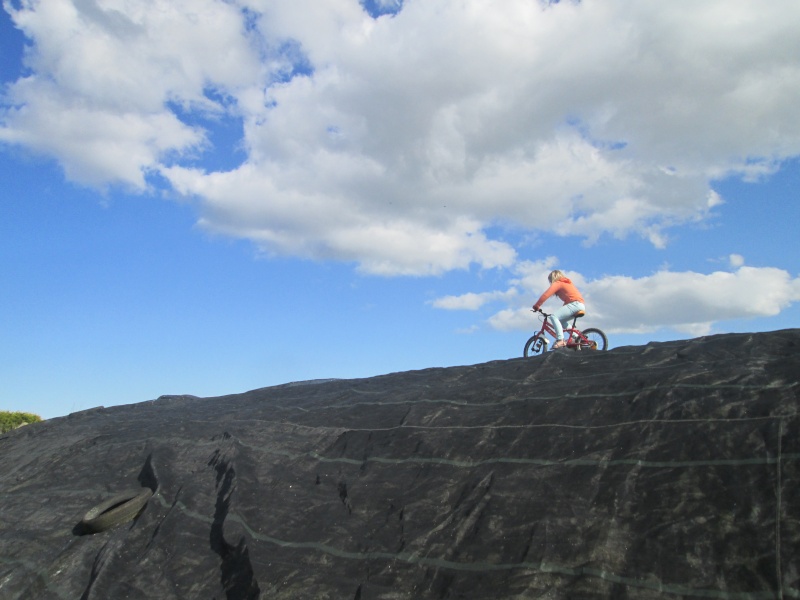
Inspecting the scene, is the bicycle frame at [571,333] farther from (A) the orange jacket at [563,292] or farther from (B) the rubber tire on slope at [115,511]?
(B) the rubber tire on slope at [115,511]

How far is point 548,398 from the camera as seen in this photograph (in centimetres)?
387

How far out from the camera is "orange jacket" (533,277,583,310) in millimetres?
8453

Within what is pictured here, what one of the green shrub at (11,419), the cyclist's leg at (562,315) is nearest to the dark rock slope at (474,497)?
the cyclist's leg at (562,315)

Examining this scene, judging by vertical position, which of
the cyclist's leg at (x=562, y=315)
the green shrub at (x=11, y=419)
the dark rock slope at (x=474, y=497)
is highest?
the cyclist's leg at (x=562, y=315)

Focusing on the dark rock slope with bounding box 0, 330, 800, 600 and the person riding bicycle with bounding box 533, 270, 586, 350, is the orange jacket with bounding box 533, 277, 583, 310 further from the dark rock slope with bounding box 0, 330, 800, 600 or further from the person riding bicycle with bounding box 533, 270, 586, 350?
the dark rock slope with bounding box 0, 330, 800, 600

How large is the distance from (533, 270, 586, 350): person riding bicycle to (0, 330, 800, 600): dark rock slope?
3.50 metres

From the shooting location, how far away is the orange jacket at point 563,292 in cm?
845

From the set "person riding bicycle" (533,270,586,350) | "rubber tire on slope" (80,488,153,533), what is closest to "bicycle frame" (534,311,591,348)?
"person riding bicycle" (533,270,586,350)

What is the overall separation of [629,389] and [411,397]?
171cm

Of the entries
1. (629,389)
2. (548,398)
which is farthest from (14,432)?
(629,389)

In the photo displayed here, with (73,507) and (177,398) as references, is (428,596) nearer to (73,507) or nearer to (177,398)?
(73,507)

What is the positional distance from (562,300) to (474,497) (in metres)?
5.85

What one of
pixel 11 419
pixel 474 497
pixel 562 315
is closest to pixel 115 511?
pixel 474 497

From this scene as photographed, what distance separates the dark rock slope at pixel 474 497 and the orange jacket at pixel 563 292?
3.63 metres
